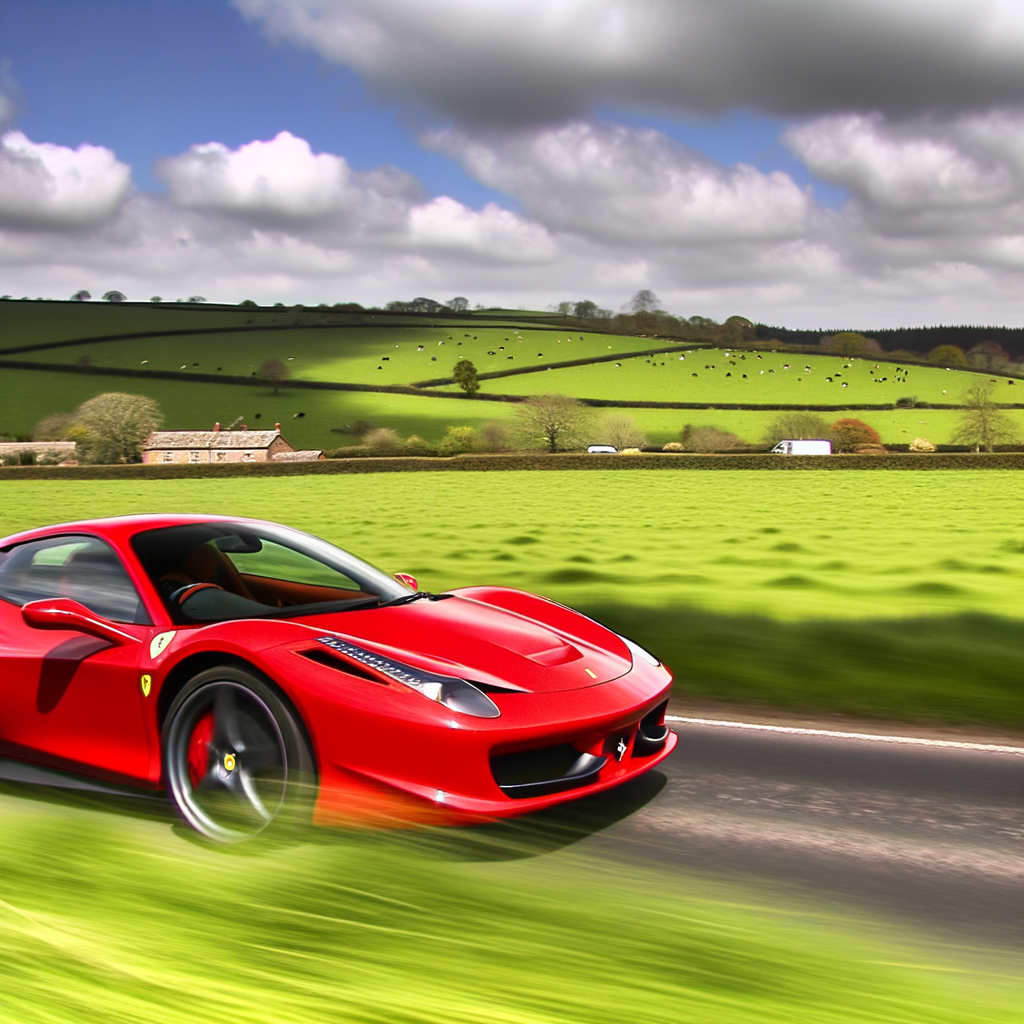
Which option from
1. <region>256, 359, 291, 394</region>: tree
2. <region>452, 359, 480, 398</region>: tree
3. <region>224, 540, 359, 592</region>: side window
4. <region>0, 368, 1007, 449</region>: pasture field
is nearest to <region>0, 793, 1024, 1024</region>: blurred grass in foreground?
<region>224, 540, 359, 592</region>: side window

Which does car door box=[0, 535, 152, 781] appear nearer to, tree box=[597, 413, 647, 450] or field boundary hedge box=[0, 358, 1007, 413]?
tree box=[597, 413, 647, 450]

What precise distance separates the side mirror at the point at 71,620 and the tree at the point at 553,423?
6751 cm

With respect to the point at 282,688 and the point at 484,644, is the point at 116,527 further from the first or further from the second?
the point at 484,644

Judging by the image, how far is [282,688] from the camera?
12.1 feet

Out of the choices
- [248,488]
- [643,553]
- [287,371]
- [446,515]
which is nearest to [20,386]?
[287,371]

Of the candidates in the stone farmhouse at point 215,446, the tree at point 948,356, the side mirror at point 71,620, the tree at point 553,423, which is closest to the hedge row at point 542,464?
the stone farmhouse at point 215,446

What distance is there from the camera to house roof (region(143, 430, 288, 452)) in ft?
247

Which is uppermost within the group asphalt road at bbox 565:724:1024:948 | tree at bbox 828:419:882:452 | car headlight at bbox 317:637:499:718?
tree at bbox 828:419:882:452

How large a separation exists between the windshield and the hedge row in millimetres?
46328

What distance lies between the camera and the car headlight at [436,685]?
3656 millimetres

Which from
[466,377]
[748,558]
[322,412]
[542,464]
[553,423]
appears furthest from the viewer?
[466,377]

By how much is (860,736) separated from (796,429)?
7093 cm

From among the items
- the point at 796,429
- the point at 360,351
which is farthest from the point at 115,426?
the point at 796,429

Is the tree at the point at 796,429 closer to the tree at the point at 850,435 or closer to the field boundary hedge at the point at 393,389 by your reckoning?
the tree at the point at 850,435
